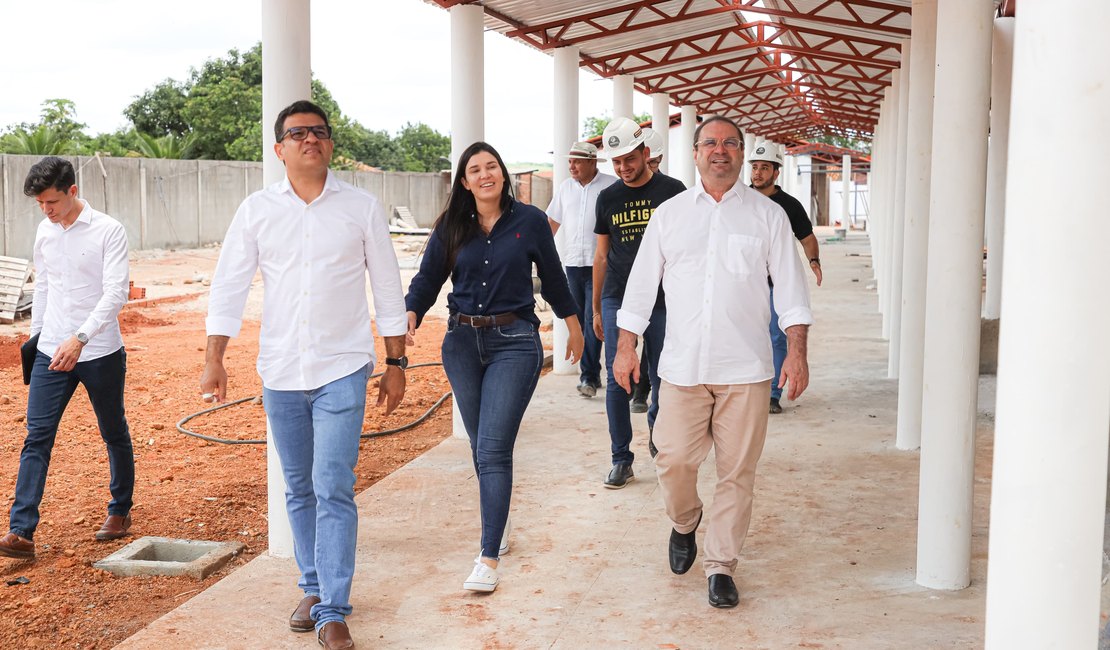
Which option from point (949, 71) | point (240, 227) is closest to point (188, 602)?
point (240, 227)

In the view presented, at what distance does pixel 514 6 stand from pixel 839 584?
22.3ft

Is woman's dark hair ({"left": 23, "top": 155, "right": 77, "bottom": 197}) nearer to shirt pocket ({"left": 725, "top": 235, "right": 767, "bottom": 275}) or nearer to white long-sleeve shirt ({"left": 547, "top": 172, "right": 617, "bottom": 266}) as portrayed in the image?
shirt pocket ({"left": 725, "top": 235, "right": 767, "bottom": 275})

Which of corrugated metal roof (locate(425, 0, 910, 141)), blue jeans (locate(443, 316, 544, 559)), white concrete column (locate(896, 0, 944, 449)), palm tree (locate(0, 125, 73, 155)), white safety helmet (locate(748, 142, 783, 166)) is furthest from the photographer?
palm tree (locate(0, 125, 73, 155))

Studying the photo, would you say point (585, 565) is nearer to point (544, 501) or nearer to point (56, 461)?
point (544, 501)

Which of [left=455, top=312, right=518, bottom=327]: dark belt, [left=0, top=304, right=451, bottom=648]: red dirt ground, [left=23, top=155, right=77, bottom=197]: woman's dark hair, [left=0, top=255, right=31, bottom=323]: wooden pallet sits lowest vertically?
[left=0, top=304, right=451, bottom=648]: red dirt ground

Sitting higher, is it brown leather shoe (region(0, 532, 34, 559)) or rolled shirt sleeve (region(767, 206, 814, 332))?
rolled shirt sleeve (region(767, 206, 814, 332))

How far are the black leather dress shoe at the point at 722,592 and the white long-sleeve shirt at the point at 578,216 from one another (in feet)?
14.6

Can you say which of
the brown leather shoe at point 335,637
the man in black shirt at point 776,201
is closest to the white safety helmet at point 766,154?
the man in black shirt at point 776,201

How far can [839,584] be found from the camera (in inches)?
198

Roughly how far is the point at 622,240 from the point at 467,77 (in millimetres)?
2176

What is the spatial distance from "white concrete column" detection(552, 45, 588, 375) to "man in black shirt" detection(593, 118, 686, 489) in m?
3.50

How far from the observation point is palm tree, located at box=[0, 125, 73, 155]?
29359 mm

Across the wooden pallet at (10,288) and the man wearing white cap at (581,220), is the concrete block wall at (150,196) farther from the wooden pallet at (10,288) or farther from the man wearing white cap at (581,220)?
the man wearing white cap at (581,220)

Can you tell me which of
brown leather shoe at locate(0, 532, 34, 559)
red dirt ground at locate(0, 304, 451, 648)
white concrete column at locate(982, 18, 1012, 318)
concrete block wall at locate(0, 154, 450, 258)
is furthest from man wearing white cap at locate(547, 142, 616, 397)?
concrete block wall at locate(0, 154, 450, 258)
